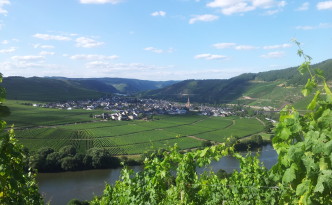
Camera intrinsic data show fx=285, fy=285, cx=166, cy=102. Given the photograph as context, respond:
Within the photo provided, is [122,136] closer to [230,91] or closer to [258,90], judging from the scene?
[258,90]

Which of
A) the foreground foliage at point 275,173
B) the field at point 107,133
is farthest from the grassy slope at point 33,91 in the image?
the foreground foliage at point 275,173

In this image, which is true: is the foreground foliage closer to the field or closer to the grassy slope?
the field

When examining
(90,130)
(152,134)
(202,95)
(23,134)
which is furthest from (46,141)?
(202,95)

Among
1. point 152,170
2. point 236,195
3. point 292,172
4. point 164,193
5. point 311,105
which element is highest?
point 311,105

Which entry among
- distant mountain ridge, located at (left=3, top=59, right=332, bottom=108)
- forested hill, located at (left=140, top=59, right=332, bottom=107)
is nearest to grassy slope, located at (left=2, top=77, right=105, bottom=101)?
distant mountain ridge, located at (left=3, top=59, right=332, bottom=108)

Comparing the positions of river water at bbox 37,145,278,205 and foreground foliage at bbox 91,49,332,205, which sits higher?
foreground foliage at bbox 91,49,332,205

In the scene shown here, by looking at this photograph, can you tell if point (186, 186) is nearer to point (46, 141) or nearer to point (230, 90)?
point (46, 141)

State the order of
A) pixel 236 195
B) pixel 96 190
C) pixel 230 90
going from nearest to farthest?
pixel 236 195, pixel 96 190, pixel 230 90
